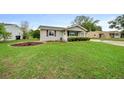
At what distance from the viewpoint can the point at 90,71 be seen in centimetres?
392

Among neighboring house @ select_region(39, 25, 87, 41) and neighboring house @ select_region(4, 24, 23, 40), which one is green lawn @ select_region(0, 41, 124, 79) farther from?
neighboring house @ select_region(39, 25, 87, 41)

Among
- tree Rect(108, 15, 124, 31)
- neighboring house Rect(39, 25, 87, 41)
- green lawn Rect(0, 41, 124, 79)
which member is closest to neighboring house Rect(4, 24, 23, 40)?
green lawn Rect(0, 41, 124, 79)

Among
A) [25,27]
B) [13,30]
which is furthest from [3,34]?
[25,27]

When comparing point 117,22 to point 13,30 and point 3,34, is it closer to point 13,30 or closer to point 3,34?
point 13,30

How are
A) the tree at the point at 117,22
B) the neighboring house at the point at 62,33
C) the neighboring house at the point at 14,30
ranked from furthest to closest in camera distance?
the neighboring house at the point at 62,33 → the tree at the point at 117,22 → the neighboring house at the point at 14,30

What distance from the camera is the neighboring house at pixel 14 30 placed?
17.0 ft

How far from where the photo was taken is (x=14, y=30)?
5199 millimetres

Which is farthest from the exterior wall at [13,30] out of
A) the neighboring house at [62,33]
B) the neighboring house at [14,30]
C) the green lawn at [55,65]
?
the neighboring house at [62,33]

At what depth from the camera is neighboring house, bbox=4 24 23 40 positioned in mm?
5184

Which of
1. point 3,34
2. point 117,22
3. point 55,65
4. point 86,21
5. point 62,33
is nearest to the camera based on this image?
point 55,65

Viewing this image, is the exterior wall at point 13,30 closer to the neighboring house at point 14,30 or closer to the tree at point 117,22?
the neighboring house at point 14,30
